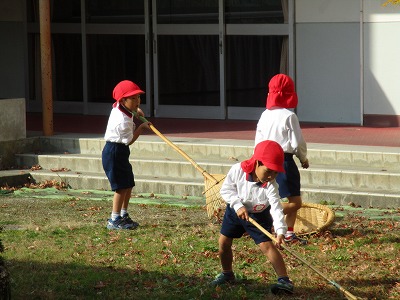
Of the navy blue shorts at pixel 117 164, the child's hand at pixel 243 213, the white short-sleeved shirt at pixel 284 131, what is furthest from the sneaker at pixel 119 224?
the child's hand at pixel 243 213

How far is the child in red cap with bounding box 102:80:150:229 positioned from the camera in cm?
1052

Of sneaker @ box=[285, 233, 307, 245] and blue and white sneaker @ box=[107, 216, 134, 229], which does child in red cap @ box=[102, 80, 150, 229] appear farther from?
sneaker @ box=[285, 233, 307, 245]

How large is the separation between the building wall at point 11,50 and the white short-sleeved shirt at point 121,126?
33.8 feet

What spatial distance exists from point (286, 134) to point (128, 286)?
233cm

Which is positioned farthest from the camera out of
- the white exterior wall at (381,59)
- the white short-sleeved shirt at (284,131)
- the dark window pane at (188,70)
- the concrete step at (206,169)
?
the dark window pane at (188,70)

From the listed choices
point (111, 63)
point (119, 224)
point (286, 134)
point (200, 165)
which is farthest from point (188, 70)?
point (286, 134)

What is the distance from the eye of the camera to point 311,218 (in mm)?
10281

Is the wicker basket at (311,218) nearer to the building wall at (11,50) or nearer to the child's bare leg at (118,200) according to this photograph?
the child's bare leg at (118,200)

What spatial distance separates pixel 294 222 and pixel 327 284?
176 centimetres

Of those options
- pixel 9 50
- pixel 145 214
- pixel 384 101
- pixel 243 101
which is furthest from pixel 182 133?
pixel 9 50

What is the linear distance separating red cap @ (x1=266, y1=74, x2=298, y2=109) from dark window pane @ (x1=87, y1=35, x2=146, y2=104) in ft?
31.7

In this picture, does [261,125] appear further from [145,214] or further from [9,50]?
[9,50]

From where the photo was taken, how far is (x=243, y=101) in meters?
18.0

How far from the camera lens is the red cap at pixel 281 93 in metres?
9.59
